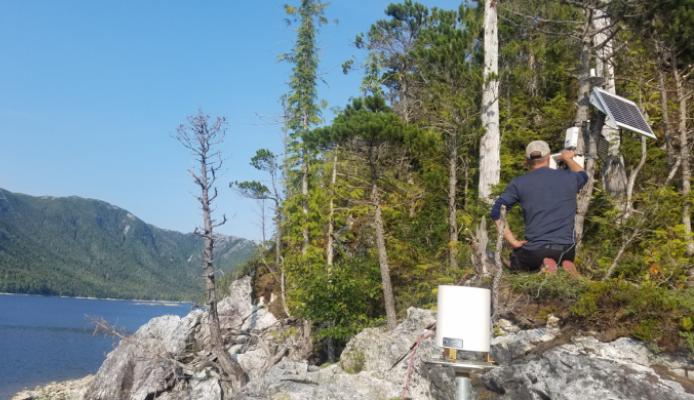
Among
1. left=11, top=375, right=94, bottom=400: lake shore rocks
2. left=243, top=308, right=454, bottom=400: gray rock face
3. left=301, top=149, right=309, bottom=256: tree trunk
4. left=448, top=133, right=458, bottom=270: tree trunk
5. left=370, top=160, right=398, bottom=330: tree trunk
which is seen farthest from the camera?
left=11, top=375, right=94, bottom=400: lake shore rocks

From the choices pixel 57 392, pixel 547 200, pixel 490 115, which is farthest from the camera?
pixel 57 392

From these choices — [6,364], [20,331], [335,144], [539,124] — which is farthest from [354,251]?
[20,331]

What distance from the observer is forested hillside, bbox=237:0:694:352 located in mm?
6512

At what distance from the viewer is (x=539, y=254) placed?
579 cm

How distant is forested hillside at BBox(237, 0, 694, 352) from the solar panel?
273 millimetres

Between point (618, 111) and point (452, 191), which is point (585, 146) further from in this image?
point (452, 191)

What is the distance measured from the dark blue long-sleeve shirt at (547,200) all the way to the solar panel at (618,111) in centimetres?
210

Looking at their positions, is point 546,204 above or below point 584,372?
above

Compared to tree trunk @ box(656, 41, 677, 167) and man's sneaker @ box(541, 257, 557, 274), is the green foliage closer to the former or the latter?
man's sneaker @ box(541, 257, 557, 274)

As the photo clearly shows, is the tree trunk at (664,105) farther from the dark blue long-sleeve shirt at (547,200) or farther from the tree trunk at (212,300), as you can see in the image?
the tree trunk at (212,300)

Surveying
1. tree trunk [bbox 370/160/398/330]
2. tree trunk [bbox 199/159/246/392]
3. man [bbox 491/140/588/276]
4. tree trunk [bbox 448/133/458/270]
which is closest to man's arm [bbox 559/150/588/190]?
man [bbox 491/140/588/276]

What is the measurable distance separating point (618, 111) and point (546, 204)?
2.84 m

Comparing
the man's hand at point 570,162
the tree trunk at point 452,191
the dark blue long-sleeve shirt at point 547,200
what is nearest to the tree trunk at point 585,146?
the man's hand at point 570,162

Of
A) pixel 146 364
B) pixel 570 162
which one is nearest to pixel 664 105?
pixel 570 162
